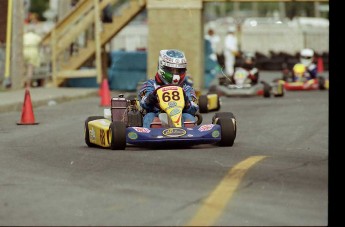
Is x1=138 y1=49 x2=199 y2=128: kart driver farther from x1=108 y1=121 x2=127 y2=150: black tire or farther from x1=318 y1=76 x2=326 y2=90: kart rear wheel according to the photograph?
x1=318 y1=76 x2=326 y2=90: kart rear wheel

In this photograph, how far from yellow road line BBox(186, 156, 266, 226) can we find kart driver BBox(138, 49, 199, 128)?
9.63 feet

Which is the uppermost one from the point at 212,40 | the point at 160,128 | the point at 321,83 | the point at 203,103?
the point at 212,40

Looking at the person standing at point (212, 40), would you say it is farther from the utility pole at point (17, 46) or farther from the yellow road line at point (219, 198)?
the yellow road line at point (219, 198)

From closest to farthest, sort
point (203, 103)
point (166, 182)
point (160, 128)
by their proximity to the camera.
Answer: point (166, 182), point (160, 128), point (203, 103)

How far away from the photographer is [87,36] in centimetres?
3809

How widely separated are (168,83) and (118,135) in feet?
5.23

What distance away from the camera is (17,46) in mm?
28797

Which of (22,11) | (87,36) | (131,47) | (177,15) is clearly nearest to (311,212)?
(22,11)

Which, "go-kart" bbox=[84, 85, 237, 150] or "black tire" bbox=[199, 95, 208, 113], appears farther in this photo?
"black tire" bbox=[199, 95, 208, 113]

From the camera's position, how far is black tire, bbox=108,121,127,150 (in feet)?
43.2

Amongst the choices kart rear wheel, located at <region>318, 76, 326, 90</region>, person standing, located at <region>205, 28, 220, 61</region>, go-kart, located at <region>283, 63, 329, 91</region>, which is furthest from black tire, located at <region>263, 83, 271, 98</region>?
person standing, located at <region>205, 28, 220, 61</region>

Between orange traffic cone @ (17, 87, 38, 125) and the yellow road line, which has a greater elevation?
the yellow road line

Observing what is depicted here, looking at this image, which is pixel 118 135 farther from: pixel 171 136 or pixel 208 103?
pixel 208 103

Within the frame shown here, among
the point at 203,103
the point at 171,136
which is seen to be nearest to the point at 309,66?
the point at 203,103
